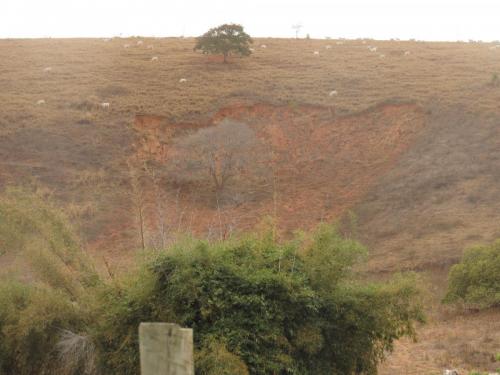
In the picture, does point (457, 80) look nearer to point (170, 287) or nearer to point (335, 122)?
point (335, 122)

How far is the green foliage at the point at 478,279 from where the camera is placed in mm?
15464

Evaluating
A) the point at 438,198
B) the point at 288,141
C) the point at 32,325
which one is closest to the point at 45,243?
the point at 32,325

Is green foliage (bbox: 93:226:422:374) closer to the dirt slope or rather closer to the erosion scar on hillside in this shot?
the dirt slope

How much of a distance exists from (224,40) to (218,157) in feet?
51.3

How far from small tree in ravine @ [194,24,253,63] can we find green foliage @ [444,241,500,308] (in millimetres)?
27008

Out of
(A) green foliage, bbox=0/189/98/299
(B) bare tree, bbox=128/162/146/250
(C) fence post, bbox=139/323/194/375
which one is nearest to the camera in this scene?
(C) fence post, bbox=139/323/194/375

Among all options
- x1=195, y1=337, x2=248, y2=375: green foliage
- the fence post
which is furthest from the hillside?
the fence post

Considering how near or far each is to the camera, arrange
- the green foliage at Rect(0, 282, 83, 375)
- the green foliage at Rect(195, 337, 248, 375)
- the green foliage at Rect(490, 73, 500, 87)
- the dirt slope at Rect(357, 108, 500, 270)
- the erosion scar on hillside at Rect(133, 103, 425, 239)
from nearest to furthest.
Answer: the green foliage at Rect(195, 337, 248, 375) < the green foliage at Rect(0, 282, 83, 375) < the dirt slope at Rect(357, 108, 500, 270) < the erosion scar on hillside at Rect(133, 103, 425, 239) < the green foliage at Rect(490, 73, 500, 87)

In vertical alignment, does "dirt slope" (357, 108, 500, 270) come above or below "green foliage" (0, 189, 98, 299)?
below

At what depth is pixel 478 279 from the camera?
15.8 m

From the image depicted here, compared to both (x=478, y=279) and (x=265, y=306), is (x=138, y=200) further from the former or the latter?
(x=478, y=279)

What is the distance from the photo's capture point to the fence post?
8.87ft

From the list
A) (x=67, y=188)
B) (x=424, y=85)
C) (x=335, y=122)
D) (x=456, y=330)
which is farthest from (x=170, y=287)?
(x=424, y=85)

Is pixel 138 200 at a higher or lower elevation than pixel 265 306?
higher
